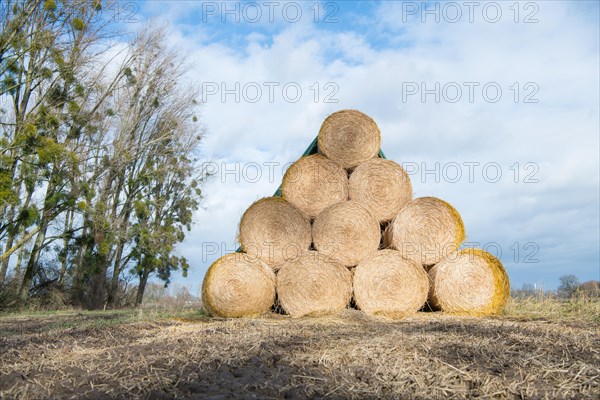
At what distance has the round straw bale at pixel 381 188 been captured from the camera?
8281 mm

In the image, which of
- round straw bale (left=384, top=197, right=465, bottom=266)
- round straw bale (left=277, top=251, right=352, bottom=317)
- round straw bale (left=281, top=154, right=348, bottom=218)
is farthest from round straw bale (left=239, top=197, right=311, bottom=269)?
round straw bale (left=384, top=197, right=465, bottom=266)

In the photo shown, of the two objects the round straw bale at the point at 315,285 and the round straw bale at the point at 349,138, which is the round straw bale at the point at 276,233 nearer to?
the round straw bale at the point at 315,285

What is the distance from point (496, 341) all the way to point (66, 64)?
16554 millimetres

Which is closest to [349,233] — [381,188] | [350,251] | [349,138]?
[350,251]

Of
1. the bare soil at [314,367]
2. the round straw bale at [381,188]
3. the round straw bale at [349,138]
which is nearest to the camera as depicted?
the bare soil at [314,367]

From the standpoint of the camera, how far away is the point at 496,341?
4.71m

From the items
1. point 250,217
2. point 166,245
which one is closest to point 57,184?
point 166,245

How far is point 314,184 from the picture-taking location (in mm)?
8344

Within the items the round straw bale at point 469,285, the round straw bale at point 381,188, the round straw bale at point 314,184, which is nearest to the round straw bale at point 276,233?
the round straw bale at point 314,184

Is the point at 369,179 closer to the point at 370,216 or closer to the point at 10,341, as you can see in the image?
the point at 370,216

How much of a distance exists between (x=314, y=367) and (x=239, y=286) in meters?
4.48

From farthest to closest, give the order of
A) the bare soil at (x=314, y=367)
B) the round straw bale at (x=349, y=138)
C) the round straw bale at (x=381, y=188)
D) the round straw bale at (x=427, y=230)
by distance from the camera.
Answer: the round straw bale at (x=349, y=138), the round straw bale at (x=381, y=188), the round straw bale at (x=427, y=230), the bare soil at (x=314, y=367)

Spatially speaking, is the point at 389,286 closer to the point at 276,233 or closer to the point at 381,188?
the point at 381,188

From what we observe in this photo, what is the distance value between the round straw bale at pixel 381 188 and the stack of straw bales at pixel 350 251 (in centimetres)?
1
